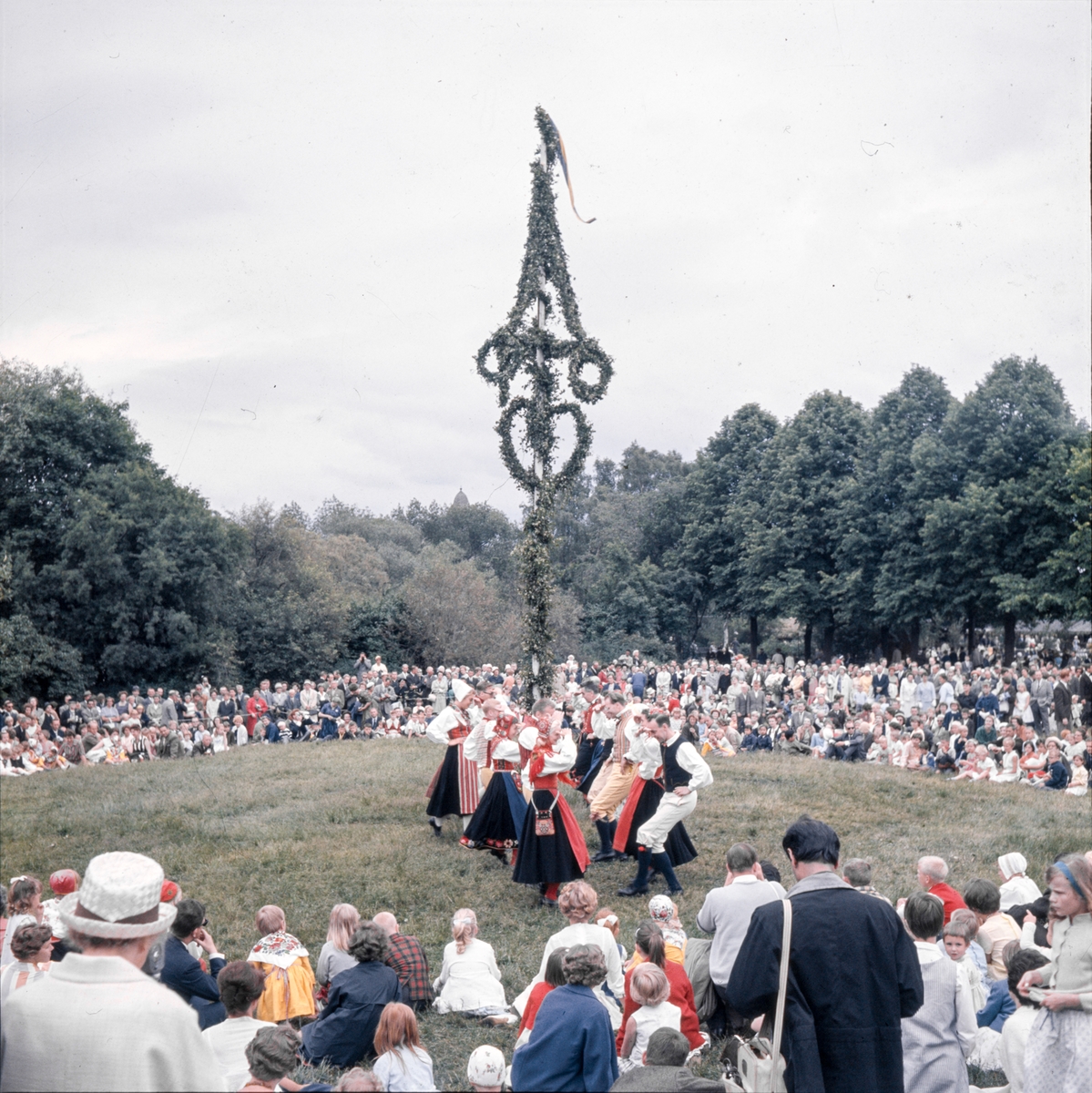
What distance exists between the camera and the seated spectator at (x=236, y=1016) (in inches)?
194

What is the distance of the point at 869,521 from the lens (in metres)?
37.2

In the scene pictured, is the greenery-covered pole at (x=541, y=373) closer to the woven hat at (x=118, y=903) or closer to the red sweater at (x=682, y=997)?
the red sweater at (x=682, y=997)

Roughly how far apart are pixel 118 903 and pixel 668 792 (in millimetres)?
8114

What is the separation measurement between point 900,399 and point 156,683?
2675 cm

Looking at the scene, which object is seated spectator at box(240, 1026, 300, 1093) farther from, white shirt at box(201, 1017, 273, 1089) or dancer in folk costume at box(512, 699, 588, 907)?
dancer in folk costume at box(512, 699, 588, 907)

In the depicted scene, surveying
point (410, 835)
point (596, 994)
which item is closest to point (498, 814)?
point (410, 835)

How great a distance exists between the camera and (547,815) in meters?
9.78

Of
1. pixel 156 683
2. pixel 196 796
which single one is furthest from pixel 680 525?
pixel 196 796

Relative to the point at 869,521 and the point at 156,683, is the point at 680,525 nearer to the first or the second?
the point at 869,521

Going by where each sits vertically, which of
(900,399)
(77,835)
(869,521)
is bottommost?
(77,835)

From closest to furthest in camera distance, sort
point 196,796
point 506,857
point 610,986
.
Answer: point 610,986, point 506,857, point 196,796

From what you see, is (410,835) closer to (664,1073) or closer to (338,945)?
(338,945)

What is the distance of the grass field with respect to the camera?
979 cm

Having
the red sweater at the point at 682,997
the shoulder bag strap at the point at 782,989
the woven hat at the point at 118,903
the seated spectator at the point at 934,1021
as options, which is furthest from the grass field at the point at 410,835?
the woven hat at the point at 118,903
